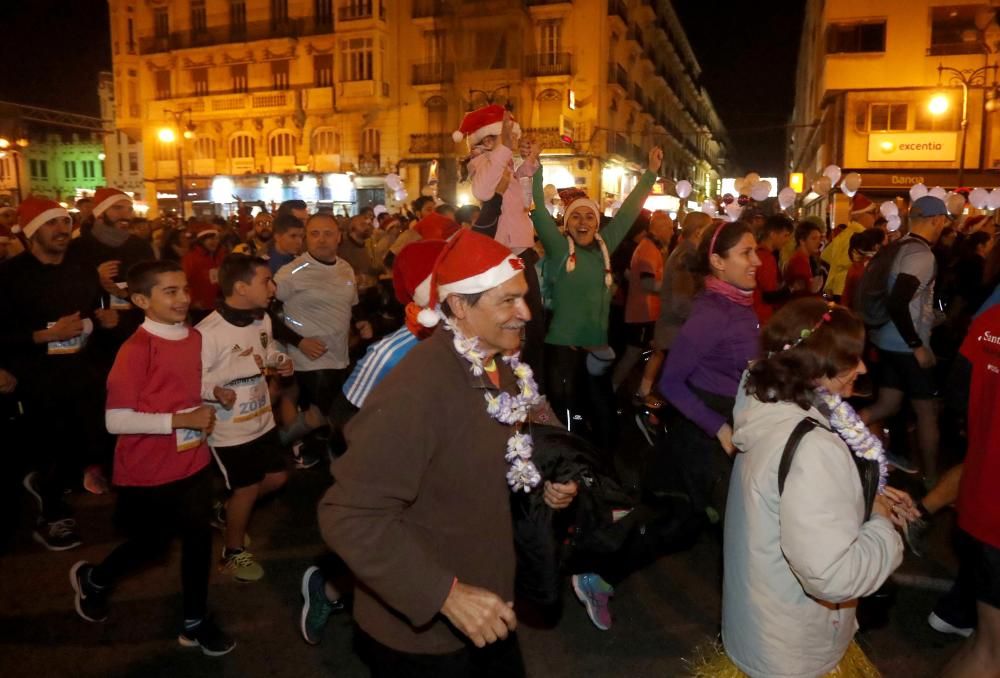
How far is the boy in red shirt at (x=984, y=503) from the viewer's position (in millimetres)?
2895

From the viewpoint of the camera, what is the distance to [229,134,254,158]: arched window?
42.3m

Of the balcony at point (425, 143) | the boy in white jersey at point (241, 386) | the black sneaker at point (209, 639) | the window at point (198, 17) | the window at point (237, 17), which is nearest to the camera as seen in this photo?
the black sneaker at point (209, 639)

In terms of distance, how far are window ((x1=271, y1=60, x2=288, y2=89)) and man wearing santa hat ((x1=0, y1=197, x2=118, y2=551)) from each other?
38.8 meters

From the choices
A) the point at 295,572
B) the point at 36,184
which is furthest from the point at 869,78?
the point at 36,184

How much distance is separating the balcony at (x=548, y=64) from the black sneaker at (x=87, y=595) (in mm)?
36214

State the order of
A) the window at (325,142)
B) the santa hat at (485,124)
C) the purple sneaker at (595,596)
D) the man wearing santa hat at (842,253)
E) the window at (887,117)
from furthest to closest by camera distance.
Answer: the window at (325,142) → the window at (887,117) → the man wearing santa hat at (842,253) → the santa hat at (485,124) → the purple sneaker at (595,596)

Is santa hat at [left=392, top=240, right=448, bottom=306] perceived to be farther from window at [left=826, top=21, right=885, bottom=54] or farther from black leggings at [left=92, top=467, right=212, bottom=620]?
window at [left=826, top=21, right=885, bottom=54]

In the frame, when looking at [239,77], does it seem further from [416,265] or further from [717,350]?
[416,265]

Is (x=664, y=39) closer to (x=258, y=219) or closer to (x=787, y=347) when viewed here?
(x=258, y=219)

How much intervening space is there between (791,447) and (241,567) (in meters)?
3.51

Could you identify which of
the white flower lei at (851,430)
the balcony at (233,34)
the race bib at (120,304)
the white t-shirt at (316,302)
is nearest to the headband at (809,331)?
the white flower lei at (851,430)

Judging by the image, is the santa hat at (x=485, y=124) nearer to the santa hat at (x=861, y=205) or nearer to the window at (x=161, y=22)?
the santa hat at (x=861, y=205)

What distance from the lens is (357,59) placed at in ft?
128

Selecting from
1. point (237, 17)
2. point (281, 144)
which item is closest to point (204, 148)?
point (281, 144)
